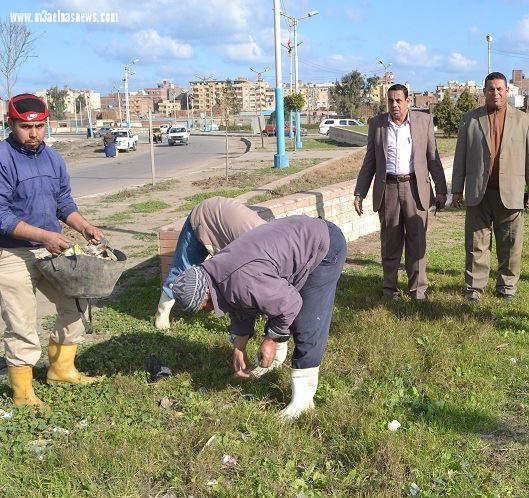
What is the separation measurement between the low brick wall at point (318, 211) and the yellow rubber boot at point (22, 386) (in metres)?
2.32

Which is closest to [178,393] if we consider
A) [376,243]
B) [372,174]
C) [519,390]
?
[519,390]

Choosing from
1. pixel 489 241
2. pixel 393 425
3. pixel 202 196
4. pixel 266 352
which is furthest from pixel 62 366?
pixel 202 196

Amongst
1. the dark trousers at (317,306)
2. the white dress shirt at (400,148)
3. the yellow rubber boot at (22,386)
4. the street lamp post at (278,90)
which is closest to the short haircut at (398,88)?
the white dress shirt at (400,148)

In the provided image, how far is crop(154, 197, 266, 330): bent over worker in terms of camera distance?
15.1ft

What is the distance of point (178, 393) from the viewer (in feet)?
14.0

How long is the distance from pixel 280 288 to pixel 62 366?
191cm

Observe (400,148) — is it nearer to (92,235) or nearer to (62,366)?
(92,235)

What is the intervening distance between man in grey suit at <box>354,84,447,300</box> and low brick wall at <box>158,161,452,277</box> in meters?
1.31

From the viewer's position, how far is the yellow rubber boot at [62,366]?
4.43 metres

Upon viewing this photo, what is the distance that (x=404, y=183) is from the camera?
6.05 metres

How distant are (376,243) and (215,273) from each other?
5.99m

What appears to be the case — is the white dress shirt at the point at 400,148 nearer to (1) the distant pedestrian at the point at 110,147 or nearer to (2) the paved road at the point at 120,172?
(2) the paved road at the point at 120,172

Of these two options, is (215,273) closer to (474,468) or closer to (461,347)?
(474,468)

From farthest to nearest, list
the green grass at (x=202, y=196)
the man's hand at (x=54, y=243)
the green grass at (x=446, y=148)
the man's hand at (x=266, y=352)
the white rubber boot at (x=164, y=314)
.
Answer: the green grass at (x=446, y=148)
the green grass at (x=202, y=196)
the white rubber boot at (x=164, y=314)
the man's hand at (x=54, y=243)
the man's hand at (x=266, y=352)
